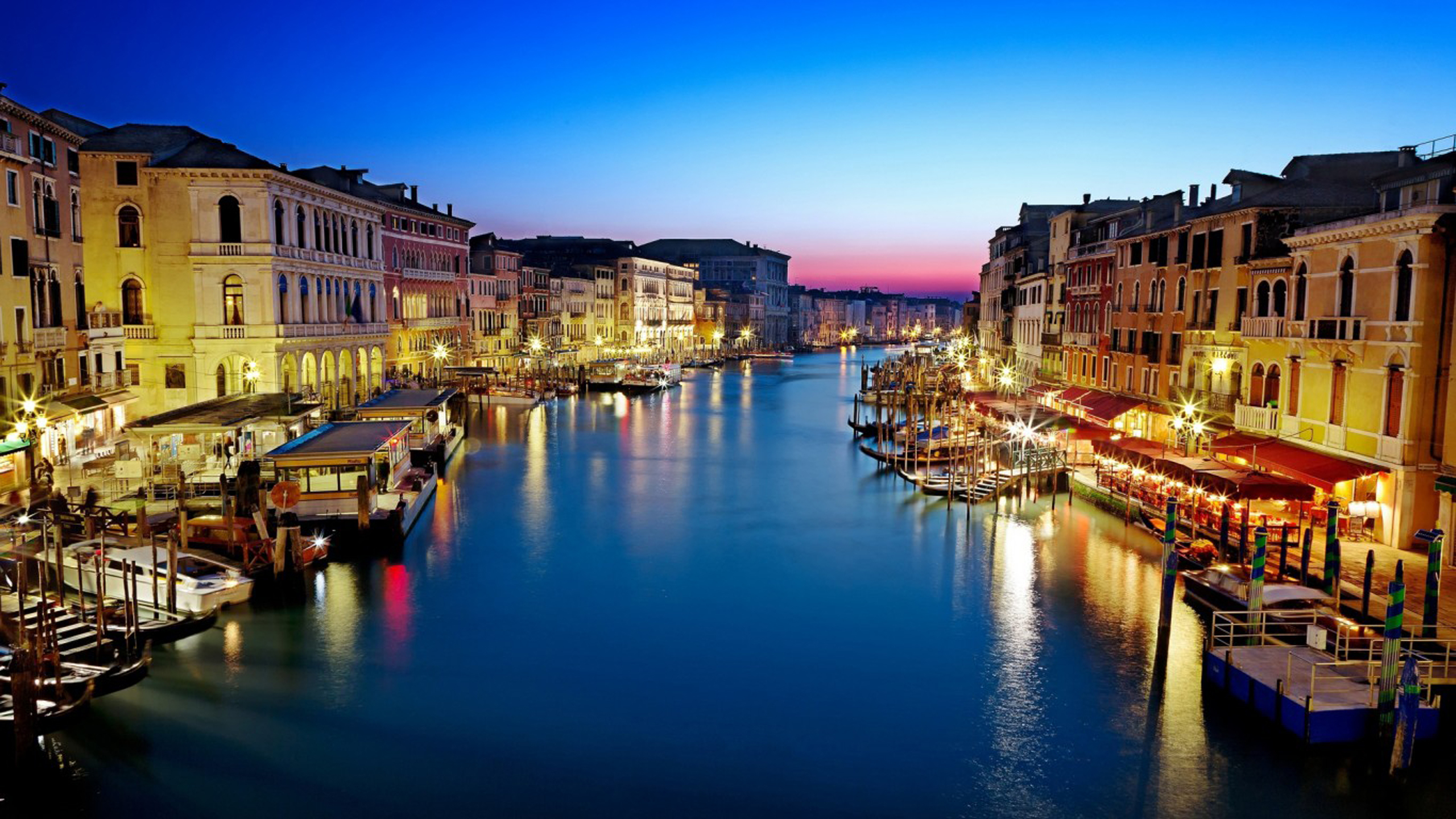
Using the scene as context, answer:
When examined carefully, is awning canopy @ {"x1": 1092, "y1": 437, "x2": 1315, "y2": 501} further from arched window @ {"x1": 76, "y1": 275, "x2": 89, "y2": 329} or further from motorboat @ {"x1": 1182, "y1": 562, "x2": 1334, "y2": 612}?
arched window @ {"x1": 76, "y1": 275, "x2": 89, "y2": 329}

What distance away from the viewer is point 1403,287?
18266mm

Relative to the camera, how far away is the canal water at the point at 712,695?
38.4 feet

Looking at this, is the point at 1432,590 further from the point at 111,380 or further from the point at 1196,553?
the point at 111,380

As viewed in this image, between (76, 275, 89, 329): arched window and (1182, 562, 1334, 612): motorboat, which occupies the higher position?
(76, 275, 89, 329): arched window

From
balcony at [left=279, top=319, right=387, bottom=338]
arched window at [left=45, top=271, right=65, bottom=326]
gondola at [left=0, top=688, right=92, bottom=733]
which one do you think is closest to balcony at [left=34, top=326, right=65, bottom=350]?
arched window at [left=45, top=271, right=65, bottom=326]

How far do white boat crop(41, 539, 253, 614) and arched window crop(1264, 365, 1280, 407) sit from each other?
21850mm

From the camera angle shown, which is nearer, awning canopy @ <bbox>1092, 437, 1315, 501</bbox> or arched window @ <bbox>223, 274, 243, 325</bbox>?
awning canopy @ <bbox>1092, 437, 1315, 501</bbox>

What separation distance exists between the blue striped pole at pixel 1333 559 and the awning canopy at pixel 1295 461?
335 centimetres

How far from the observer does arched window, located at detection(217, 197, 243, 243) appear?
30625mm

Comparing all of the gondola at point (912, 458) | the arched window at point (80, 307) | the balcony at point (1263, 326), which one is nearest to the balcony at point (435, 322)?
the arched window at point (80, 307)

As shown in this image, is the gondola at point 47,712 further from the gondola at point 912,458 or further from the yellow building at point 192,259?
the gondola at point 912,458

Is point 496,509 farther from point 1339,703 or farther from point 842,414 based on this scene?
point 842,414

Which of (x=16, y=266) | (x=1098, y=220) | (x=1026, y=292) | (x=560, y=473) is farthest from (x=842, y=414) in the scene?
(x=16, y=266)

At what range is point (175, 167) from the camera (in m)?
29.9
